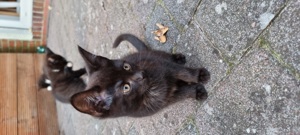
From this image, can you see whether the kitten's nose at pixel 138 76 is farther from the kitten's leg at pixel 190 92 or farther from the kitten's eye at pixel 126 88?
the kitten's leg at pixel 190 92

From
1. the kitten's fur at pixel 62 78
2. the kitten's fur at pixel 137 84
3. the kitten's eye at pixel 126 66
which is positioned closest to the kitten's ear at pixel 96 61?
the kitten's fur at pixel 137 84

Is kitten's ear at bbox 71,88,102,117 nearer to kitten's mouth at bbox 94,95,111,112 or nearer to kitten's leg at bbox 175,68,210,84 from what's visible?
kitten's mouth at bbox 94,95,111,112

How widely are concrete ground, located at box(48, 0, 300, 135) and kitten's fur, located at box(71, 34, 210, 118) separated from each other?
0.45 ft

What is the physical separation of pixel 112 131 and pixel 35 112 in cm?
131

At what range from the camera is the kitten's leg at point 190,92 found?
6.21ft

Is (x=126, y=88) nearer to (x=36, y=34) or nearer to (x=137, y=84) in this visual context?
(x=137, y=84)

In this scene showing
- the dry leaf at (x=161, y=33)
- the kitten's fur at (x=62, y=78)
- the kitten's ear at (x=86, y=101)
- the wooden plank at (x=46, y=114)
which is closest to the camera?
the kitten's ear at (x=86, y=101)

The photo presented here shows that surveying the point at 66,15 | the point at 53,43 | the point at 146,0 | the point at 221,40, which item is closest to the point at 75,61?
the point at 66,15

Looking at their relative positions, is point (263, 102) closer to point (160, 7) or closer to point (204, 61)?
point (204, 61)

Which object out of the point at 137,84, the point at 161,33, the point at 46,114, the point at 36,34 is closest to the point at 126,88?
the point at 137,84

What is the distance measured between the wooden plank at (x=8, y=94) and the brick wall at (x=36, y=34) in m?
0.27

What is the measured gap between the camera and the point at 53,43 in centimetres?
434

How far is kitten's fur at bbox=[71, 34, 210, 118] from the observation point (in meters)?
1.70

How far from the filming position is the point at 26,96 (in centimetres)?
388
